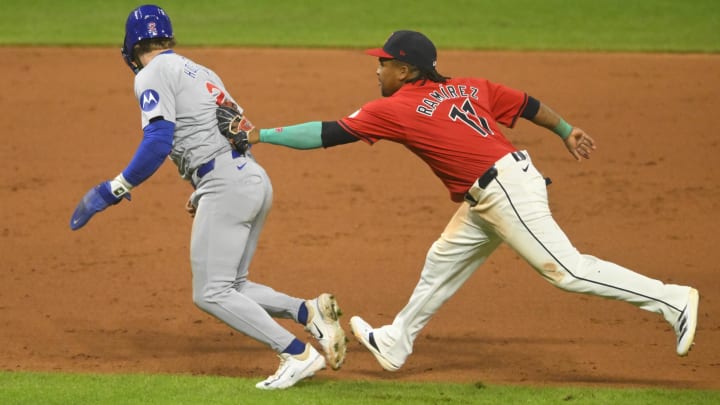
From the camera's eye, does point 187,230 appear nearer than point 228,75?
Yes

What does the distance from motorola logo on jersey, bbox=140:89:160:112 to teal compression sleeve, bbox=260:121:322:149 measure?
2.03 ft

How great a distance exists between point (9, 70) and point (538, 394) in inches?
423

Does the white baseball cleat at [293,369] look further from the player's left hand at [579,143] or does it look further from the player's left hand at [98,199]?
the player's left hand at [579,143]

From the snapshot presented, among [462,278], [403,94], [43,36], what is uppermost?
[403,94]

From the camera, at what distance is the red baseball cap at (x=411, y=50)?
6480 millimetres

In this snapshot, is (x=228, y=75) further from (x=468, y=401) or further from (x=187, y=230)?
(x=468, y=401)

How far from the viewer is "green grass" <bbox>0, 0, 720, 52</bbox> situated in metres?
17.0

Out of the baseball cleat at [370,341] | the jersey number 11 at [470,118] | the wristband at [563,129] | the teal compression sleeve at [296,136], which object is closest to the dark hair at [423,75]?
the jersey number 11 at [470,118]

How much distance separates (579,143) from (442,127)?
1061 millimetres

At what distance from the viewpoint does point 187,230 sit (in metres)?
10.2

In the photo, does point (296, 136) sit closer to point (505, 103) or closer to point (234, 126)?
point (234, 126)

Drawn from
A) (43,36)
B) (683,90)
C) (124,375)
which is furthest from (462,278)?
(43,36)

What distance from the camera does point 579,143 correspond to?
6973mm

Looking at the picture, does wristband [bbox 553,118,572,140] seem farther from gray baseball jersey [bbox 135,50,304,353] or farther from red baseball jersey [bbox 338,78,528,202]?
gray baseball jersey [bbox 135,50,304,353]
